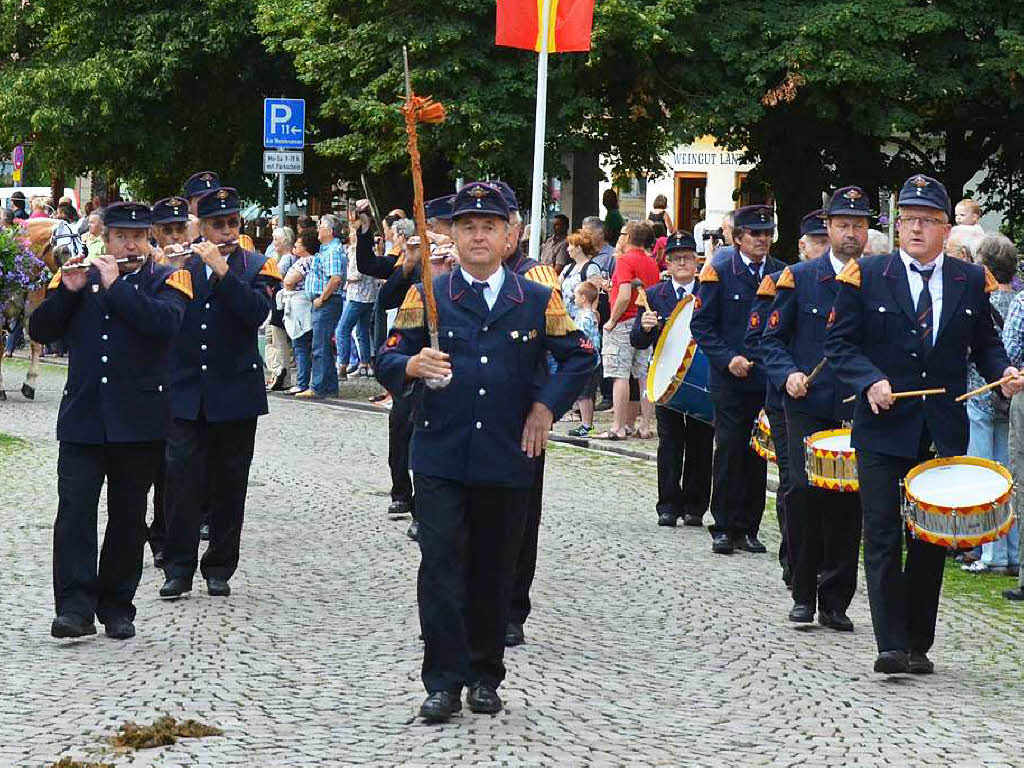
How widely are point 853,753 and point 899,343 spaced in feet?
7.36

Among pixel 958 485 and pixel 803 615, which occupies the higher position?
pixel 958 485

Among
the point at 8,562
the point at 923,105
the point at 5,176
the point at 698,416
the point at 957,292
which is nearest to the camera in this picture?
the point at 957,292

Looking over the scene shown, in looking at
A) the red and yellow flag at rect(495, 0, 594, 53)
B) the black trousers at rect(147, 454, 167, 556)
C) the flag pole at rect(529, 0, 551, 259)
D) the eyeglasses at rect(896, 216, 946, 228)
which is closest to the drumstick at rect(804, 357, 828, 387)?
the eyeglasses at rect(896, 216, 946, 228)

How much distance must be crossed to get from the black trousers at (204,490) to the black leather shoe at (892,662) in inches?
139

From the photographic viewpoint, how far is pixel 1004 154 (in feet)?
92.9

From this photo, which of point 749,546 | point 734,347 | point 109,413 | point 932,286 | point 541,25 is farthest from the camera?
point 541,25

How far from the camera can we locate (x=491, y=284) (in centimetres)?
780

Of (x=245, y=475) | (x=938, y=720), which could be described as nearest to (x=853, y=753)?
(x=938, y=720)

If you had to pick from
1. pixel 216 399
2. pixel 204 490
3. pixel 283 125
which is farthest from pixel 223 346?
pixel 283 125

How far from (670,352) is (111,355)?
5.34 meters

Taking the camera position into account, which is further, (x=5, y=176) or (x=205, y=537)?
(x=5, y=176)

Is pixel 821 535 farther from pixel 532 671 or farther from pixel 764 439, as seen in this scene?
pixel 532 671

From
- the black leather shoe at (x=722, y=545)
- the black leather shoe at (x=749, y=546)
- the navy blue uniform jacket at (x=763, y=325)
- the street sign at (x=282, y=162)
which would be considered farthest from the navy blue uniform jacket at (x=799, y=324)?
the street sign at (x=282, y=162)

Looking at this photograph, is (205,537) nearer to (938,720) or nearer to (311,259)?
(938,720)
